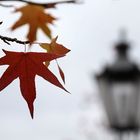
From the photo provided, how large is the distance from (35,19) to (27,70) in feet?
1.76

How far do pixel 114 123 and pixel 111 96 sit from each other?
9.8 inches

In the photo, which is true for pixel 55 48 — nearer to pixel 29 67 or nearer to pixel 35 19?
pixel 29 67

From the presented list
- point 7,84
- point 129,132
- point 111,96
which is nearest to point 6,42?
point 7,84

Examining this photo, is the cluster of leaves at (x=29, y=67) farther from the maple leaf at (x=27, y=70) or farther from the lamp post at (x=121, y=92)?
the lamp post at (x=121, y=92)

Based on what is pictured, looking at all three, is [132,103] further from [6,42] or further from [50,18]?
[6,42]

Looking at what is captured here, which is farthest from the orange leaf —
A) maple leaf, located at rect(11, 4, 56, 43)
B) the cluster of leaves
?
maple leaf, located at rect(11, 4, 56, 43)

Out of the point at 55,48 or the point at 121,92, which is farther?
the point at 121,92

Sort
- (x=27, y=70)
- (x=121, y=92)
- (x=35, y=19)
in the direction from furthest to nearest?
(x=121, y=92) < (x=35, y=19) < (x=27, y=70)

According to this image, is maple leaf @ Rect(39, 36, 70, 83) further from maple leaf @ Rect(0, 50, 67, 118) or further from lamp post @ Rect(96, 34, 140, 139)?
lamp post @ Rect(96, 34, 140, 139)

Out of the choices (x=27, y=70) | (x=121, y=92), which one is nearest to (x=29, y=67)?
(x=27, y=70)

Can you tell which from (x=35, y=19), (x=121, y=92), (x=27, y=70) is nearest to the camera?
(x=27, y=70)

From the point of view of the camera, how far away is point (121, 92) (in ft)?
14.5

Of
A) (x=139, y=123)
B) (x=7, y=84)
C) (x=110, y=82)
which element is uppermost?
(x=7, y=84)

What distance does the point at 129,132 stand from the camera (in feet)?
13.3
